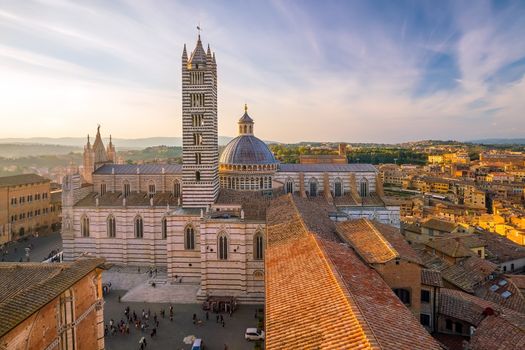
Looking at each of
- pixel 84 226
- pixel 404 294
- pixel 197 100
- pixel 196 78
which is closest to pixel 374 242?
pixel 404 294

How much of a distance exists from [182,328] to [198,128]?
18178 millimetres

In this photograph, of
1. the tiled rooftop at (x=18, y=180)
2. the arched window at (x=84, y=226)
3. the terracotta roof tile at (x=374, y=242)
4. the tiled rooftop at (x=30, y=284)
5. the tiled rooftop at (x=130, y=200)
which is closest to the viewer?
the tiled rooftop at (x=30, y=284)

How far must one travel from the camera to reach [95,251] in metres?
42.3

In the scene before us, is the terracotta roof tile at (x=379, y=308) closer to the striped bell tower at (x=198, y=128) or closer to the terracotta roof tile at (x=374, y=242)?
the terracotta roof tile at (x=374, y=242)

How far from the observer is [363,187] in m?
46.2

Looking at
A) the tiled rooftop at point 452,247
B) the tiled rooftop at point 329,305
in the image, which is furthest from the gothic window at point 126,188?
the tiled rooftop at point 452,247

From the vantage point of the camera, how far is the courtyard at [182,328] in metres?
26.6

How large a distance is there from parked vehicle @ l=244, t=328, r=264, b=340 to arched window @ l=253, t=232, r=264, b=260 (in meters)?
7.18

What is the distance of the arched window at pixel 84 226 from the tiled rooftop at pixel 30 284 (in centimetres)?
2544

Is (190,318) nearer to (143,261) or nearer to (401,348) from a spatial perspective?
(143,261)

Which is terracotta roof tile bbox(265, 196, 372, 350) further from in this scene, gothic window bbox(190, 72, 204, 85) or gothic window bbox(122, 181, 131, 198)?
gothic window bbox(122, 181, 131, 198)

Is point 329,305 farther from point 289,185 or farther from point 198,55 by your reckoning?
point 289,185

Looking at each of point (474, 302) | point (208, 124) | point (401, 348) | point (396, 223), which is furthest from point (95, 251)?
point (401, 348)

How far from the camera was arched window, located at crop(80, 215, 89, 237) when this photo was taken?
42634 mm
